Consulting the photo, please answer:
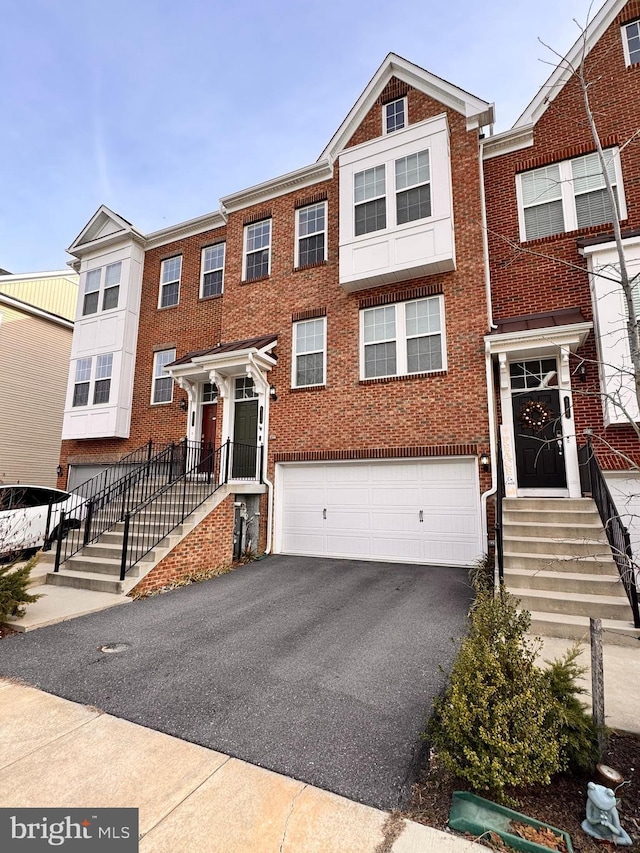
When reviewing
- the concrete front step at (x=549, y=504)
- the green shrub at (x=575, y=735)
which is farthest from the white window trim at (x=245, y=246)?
the green shrub at (x=575, y=735)

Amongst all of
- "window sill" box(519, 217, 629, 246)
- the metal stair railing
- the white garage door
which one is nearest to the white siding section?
"window sill" box(519, 217, 629, 246)

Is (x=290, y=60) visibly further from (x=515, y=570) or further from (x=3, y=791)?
(x=3, y=791)

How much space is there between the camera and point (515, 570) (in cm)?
615

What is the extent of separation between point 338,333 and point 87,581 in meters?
7.37

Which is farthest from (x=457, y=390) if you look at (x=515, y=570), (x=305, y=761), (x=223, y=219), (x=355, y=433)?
(x=223, y=219)

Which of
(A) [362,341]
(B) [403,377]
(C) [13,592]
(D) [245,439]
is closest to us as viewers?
(C) [13,592]

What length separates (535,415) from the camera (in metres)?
8.45

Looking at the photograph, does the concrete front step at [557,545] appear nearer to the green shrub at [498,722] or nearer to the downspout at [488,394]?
the downspout at [488,394]

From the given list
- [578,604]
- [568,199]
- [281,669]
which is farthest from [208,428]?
[568,199]

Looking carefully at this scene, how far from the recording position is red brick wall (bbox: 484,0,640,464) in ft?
27.8

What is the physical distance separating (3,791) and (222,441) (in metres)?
8.89

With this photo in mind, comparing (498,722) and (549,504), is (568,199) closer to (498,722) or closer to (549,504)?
(549,504)

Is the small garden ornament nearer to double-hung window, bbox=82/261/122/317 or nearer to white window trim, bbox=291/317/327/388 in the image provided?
white window trim, bbox=291/317/327/388

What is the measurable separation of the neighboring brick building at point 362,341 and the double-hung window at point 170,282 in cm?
129
